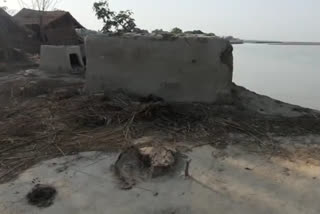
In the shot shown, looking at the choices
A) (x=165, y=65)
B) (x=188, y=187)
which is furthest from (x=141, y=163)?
(x=165, y=65)

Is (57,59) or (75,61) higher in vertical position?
(57,59)

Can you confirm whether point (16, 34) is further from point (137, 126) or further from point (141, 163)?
point (141, 163)

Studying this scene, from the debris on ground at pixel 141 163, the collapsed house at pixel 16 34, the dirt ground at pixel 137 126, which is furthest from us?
the collapsed house at pixel 16 34

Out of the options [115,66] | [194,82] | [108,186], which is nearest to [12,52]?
[115,66]

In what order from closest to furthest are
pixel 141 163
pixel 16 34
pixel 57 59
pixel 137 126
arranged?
pixel 141 163 < pixel 137 126 < pixel 57 59 < pixel 16 34

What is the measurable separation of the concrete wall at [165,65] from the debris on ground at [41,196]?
3093mm

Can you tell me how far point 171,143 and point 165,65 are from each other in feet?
6.32

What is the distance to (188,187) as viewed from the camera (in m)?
3.53

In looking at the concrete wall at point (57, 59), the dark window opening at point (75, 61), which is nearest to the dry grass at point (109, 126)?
the concrete wall at point (57, 59)

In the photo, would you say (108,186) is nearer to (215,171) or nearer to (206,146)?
(215,171)

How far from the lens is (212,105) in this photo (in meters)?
6.06

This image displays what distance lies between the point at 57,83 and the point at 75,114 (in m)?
3.29

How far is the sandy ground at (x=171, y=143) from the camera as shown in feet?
10.8

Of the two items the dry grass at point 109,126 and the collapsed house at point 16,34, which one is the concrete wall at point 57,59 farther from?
the collapsed house at point 16,34
